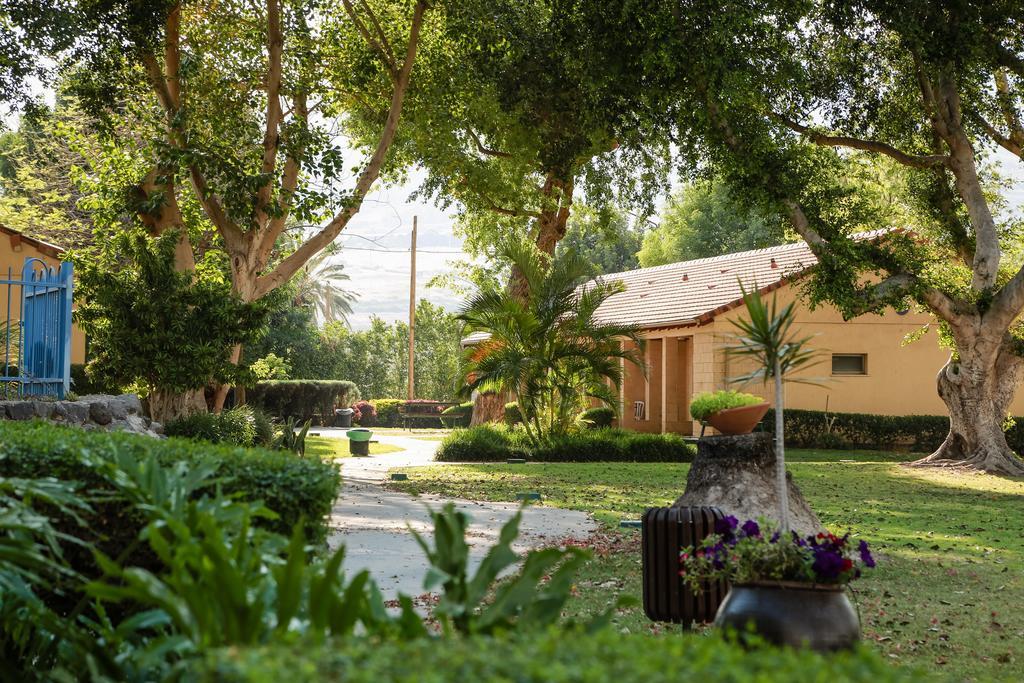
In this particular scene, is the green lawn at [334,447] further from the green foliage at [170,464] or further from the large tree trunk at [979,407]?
the green foliage at [170,464]

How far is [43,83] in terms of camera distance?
667 inches

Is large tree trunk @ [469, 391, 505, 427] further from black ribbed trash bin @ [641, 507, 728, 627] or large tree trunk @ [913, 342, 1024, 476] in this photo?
black ribbed trash bin @ [641, 507, 728, 627]

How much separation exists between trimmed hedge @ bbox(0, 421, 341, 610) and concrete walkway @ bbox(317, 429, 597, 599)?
184cm

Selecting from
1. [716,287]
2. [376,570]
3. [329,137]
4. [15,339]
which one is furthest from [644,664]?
[716,287]

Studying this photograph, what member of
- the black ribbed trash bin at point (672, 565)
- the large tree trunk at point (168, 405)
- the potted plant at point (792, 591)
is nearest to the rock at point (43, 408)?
the large tree trunk at point (168, 405)

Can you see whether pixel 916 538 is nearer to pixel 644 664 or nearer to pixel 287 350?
pixel 644 664

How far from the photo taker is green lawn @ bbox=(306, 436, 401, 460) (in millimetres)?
23078

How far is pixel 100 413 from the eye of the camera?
1245 centimetres

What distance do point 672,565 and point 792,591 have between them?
7.18 ft

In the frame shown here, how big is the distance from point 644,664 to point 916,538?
10096 mm

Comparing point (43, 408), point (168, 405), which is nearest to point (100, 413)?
point (43, 408)

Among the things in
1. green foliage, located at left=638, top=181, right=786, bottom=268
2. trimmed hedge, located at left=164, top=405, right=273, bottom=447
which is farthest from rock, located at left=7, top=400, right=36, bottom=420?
green foliage, located at left=638, top=181, right=786, bottom=268

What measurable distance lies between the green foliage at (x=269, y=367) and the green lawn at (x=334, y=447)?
2049 millimetres

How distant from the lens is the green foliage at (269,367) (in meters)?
22.6
